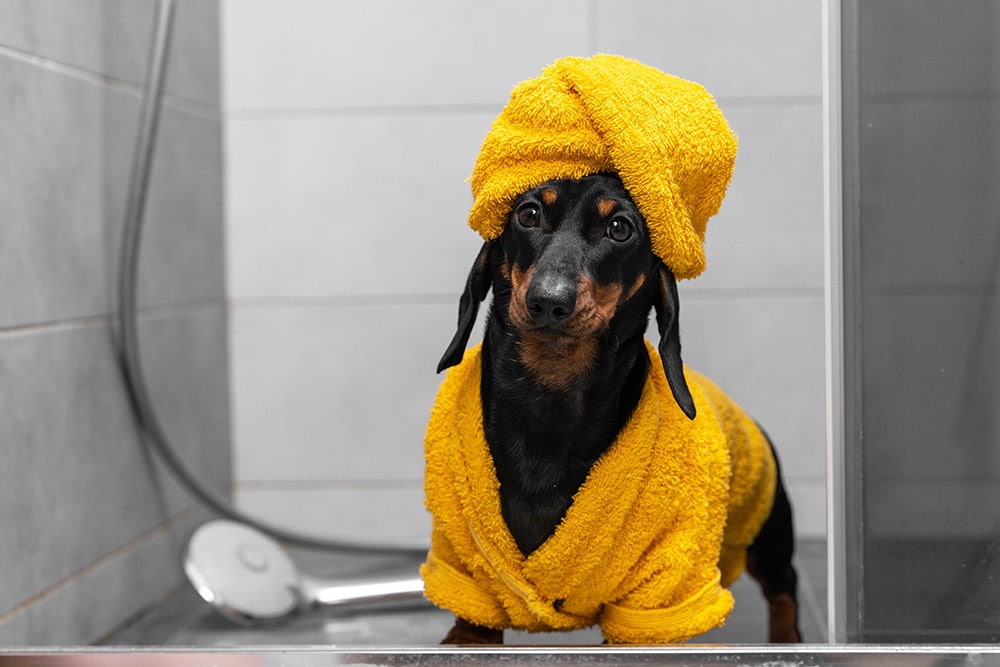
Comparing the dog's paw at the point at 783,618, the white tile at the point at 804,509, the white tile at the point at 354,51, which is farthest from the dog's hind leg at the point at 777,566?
the white tile at the point at 354,51

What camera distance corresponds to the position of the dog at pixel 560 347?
1094 mm

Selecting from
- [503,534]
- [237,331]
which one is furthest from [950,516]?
[237,331]

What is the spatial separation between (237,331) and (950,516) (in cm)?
131

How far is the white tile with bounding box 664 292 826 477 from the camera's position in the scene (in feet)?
5.03

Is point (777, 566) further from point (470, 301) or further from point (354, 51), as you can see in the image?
point (354, 51)

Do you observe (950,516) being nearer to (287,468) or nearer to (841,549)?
(841,549)

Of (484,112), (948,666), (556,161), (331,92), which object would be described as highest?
(331,92)

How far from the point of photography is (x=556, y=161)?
1.10m

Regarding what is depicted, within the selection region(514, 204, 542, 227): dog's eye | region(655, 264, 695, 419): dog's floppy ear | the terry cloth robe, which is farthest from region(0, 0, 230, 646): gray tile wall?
region(655, 264, 695, 419): dog's floppy ear

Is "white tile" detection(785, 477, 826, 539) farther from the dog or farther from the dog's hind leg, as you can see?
the dog

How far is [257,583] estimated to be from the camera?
1.62 metres

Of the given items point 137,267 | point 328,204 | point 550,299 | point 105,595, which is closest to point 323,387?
point 328,204

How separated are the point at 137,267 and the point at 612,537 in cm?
91

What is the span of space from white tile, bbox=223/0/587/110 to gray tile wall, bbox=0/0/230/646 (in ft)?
0.21
